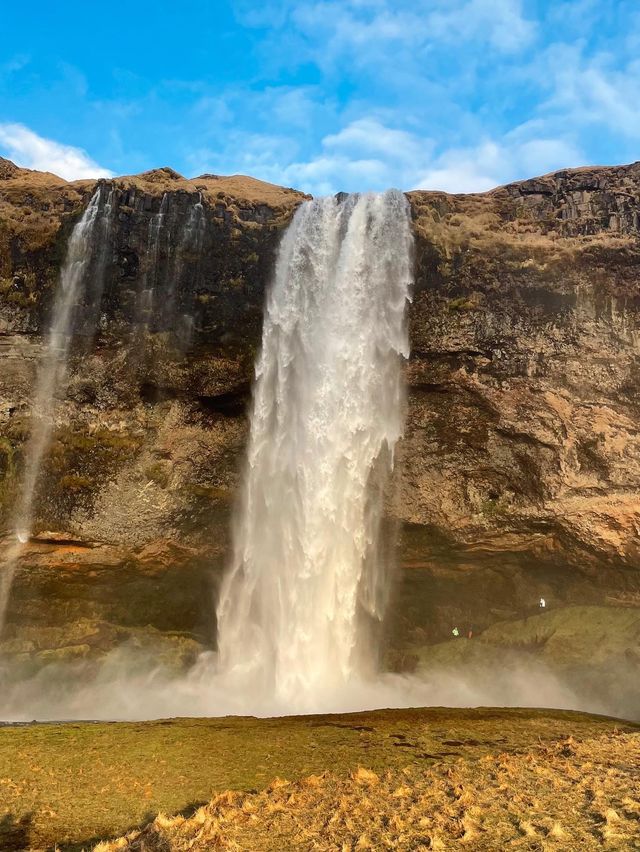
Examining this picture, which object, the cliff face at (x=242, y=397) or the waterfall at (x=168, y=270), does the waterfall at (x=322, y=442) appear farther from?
the waterfall at (x=168, y=270)

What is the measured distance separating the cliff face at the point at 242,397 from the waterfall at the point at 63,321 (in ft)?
1.03

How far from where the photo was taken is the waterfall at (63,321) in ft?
81.9

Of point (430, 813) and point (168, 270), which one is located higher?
point (168, 270)

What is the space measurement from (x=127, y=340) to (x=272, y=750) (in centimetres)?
1653

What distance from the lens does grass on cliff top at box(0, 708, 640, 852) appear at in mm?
9391

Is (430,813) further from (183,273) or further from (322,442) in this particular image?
(183,273)

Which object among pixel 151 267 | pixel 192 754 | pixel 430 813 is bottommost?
pixel 192 754

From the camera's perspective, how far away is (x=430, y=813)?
28.0 feet

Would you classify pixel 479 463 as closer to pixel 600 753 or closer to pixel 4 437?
pixel 600 753

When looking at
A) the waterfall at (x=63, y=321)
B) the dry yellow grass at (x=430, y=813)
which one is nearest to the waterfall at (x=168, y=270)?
the waterfall at (x=63, y=321)

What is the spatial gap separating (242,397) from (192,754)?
47.5 feet

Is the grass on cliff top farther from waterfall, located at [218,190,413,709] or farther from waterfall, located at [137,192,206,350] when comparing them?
waterfall, located at [137,192,206,350]

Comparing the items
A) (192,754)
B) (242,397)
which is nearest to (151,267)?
(242,397)

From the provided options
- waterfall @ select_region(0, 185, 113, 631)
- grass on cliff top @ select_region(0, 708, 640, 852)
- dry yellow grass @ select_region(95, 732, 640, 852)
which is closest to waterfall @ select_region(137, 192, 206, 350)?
waterfall @ select_region(0, 185, 113, 631)
